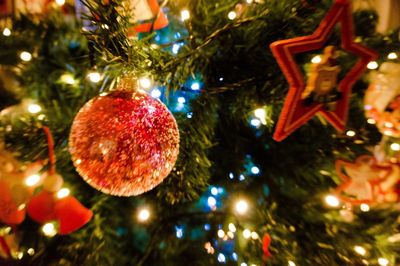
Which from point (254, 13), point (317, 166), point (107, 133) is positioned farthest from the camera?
point (317, 166)

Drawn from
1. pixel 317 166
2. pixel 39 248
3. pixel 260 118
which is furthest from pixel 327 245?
pixel 39 248

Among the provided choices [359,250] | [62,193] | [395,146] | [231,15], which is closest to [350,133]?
[395,146]

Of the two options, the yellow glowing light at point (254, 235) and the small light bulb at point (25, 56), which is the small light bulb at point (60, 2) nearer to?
the small light bulb at point (25, 56)

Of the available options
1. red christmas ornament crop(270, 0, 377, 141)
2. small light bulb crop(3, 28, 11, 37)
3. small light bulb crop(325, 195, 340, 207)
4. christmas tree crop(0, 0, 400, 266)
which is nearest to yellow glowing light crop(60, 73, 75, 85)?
christmas tree crop(0, 0, 400, 266)

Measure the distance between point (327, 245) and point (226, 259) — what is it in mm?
194

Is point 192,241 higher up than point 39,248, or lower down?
lower down

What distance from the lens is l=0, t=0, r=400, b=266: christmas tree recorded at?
1.55 ft

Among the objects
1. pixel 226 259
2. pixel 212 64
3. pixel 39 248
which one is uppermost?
pixel 212 64

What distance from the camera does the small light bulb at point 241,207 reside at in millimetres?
597

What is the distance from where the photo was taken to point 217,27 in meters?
0.52

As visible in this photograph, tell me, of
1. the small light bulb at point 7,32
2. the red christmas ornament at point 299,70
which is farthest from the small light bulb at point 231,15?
the small light bulb at point 7,32

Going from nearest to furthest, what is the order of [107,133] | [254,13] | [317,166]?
1. [107,133]
2. [254,13]
3. [317,166]

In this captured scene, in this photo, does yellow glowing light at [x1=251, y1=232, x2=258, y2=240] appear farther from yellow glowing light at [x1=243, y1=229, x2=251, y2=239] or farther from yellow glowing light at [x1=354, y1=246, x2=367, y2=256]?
yellow glowing light at [x1=354, y1=246, x2=367, y2=256]

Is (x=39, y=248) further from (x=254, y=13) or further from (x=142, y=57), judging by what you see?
(x=254, y=13)
